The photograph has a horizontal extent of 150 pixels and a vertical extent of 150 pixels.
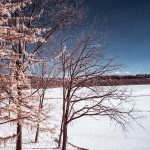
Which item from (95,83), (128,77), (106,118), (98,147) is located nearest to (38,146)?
(98,147)

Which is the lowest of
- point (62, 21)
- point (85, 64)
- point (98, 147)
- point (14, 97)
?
point (98, 147)

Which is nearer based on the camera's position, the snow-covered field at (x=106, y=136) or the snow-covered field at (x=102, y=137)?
the snow-covered field at (x=102, y=137)

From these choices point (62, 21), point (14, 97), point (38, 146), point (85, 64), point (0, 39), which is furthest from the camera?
point (38, 146)

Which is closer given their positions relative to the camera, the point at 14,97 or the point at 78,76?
the point at 14,97

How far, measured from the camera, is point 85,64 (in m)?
23.3

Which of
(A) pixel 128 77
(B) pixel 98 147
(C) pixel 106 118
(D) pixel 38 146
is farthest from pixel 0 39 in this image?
(A) pixel 128 77

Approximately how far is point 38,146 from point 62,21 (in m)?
11.1

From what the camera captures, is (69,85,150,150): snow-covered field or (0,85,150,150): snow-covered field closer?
(0,85,150,150): snow-covered field

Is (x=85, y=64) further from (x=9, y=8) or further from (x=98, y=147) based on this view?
(x=9, y=8)

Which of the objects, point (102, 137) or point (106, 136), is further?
point (106, 136)

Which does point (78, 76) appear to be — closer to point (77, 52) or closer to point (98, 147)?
point (77, 52)

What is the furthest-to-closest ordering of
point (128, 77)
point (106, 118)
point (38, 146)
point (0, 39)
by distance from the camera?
1. point (128, 77)
2. point (106, 118)
3. point (38, 146)
4. point (0, 39)

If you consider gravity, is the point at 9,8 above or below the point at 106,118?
above

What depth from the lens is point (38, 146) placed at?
27.2m
